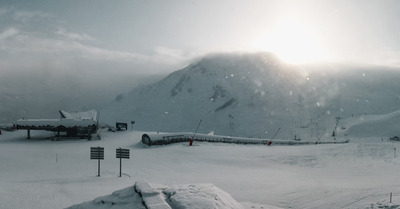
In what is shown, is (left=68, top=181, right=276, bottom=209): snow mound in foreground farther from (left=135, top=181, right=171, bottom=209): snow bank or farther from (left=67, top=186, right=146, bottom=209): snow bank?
(left=135, top=181, right=171, bottom=209): snow bank

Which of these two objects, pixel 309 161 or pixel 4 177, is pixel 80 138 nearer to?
pixel 4 177

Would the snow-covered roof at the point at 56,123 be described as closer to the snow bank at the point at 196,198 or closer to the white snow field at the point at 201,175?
the white snow field at the point at 201,175

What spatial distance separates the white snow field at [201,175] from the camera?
17547 mm

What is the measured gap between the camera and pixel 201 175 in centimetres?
3189

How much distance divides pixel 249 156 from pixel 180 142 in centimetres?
1955

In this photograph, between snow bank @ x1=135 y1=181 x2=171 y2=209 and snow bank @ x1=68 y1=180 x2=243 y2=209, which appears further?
snow bank @ x1=68 y1=180 x2=243 y2=209

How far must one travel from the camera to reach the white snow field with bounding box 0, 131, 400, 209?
17.5 metres

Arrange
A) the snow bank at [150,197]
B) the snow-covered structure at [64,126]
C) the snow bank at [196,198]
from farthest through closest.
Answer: the snow-covered structure at [64,126]
the snow bank at [196,198]
the snow bank at [150,197]

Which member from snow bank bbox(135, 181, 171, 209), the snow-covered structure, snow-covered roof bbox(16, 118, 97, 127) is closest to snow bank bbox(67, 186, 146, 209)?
snow bank bbox(135, 181, 171, 209)

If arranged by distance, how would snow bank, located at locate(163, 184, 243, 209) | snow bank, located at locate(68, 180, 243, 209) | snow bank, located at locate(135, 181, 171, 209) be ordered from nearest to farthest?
snow bank, located at locate(135, 181, 171, 209) < snow bank, located at locate(68, 180, 243, 209) < snow bank, located at locate(163, 184, 243, 209)

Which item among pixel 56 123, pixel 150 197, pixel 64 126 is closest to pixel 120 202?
pixel 150 197

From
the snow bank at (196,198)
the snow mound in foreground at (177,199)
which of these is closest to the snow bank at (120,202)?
the snow mound in foreground at (177,199)

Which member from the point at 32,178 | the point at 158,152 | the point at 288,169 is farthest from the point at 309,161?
the point at 32,178

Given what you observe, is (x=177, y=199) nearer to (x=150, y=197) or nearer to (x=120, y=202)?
(x=150, y=197)
